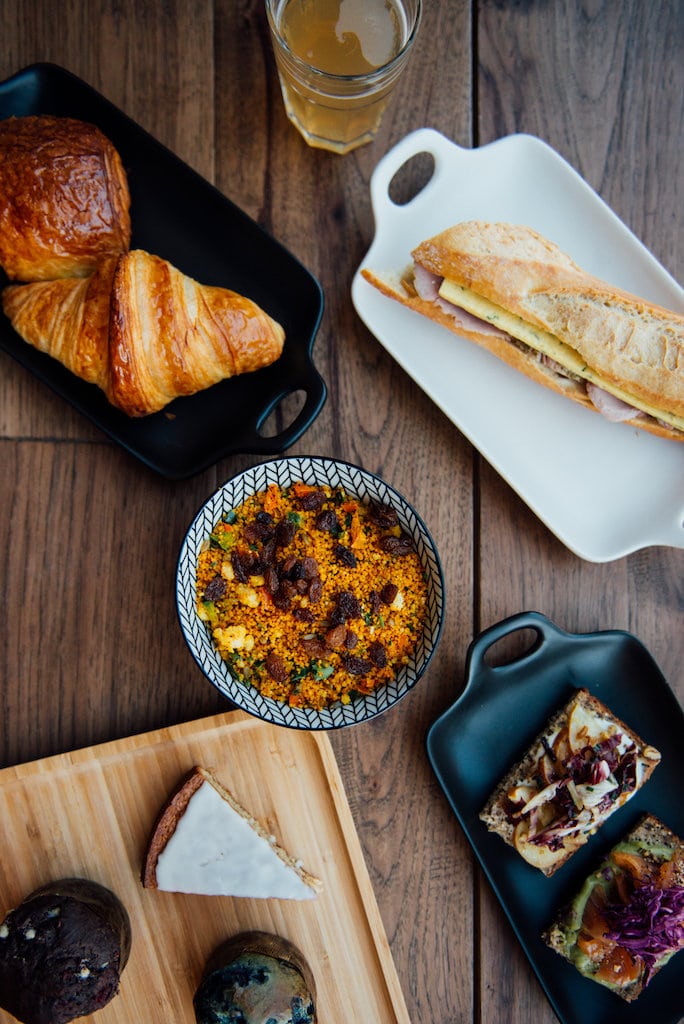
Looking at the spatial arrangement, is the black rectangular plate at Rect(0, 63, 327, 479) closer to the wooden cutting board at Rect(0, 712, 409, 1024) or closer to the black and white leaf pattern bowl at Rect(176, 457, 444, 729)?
the black and white leaf pattern bowl at Rect(176, 457, 444, 729)

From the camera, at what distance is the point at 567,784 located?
4.48 feet

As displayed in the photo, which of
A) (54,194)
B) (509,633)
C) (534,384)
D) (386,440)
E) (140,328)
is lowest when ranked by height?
(509,633)

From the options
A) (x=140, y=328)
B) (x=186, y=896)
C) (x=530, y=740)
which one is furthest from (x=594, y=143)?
(x=186, y=896)

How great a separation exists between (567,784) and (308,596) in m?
0.60

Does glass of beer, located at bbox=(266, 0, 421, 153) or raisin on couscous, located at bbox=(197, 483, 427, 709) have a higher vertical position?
glass of beer, located at bbox=(266, 0, 421, 153)

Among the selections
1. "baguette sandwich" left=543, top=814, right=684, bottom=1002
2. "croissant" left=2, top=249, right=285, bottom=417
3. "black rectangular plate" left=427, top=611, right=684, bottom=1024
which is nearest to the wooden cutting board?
"black rectangular plate" left=427, top=611, right=684, bottom=1024

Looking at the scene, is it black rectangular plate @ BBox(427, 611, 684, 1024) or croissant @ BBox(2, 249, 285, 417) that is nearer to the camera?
croissant @ BBox(2, 249, 285, 417)

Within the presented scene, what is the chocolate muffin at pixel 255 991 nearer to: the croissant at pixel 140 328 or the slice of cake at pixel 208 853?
the slice of cake at pixel 208 853

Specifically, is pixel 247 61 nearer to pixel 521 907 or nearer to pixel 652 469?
pixel 652 469

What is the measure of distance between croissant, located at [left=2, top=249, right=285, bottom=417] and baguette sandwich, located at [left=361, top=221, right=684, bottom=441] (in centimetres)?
28

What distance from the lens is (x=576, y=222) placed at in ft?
4.86

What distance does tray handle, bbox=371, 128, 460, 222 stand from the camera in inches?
53.7

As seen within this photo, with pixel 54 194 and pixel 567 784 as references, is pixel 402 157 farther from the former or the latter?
pixel 567 784

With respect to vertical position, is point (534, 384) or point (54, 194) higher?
point (54, 194)
